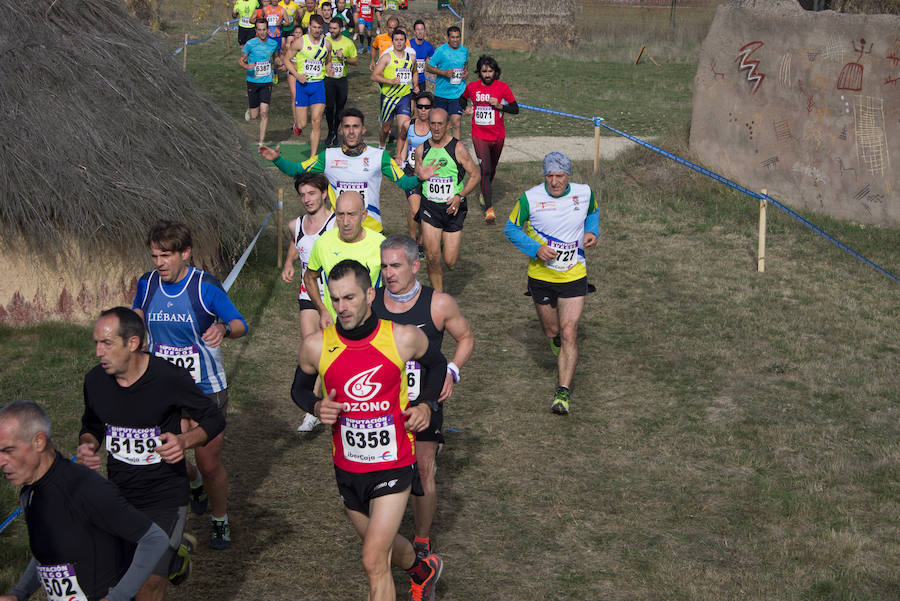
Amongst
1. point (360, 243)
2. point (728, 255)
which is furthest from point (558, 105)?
point (360, 243)

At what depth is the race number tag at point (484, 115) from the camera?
46.1 feet

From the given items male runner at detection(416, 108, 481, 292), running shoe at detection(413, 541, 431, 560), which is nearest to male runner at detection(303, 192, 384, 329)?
running shoe at detection(413, 541, 431, 560)

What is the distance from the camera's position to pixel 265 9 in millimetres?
22188

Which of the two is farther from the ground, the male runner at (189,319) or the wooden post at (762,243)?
the male runner at (189,319)

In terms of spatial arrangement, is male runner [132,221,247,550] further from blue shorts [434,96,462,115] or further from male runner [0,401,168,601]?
blue shorts [434,96,462,115]

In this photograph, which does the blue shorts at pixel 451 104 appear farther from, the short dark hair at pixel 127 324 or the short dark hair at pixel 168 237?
the short dark hair at pixel 127 324

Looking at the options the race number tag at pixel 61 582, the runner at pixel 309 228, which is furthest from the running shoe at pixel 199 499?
the race number tag at pixel 61 582

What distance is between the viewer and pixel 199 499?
7.04m

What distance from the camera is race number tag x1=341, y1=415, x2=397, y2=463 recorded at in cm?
505

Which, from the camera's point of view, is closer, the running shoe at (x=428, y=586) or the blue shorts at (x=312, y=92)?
the running shoe at (x=428, y=586)

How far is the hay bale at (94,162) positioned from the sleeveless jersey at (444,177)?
7.23 ft

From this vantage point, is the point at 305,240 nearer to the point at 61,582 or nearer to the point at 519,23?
the point at 61,582

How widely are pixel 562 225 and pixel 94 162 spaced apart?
15.8ft

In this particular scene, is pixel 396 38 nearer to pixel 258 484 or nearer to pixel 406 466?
pixel 258 484
